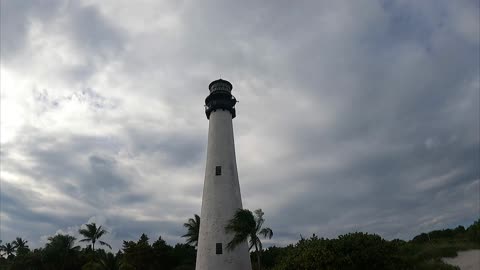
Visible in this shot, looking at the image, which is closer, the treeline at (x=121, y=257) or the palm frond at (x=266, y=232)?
the palm frond at (x=266, y=232)

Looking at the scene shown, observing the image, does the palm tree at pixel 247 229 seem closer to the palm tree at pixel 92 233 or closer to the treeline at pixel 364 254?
the treeline at pixel 364 254

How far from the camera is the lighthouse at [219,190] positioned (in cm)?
2687

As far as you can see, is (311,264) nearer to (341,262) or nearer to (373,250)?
(341,262)

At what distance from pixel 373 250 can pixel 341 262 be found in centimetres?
223

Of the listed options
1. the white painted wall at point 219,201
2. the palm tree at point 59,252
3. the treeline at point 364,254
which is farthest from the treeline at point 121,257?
the treeline at point 364,254

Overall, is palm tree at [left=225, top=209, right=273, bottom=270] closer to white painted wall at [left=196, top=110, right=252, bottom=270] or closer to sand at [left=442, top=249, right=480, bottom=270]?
white painted wall at [left=196, top=110, right=252, bottom=270]

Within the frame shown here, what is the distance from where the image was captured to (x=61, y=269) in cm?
4256

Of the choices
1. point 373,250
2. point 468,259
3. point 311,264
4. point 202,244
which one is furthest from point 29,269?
point 468,259

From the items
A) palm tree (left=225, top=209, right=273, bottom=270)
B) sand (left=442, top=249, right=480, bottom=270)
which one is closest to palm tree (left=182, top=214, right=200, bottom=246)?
palm tree (left=225, top=209, right=273, bottom=270)

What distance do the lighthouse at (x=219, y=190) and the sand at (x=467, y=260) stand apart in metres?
15.1

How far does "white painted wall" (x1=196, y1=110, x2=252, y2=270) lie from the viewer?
87.9 feet

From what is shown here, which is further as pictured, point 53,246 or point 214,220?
point 53,246

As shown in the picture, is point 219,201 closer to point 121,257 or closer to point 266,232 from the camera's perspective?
point 266,232

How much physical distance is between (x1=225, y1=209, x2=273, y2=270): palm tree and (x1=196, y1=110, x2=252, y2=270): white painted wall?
1523 millimetres
